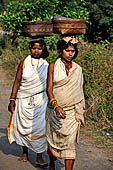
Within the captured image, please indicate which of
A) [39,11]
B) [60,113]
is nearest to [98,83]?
[60,113]

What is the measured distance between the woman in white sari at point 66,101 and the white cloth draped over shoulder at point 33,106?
0.77m

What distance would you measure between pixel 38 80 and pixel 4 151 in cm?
138

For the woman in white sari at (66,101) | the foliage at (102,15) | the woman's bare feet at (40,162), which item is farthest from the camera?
the foliage at (102,15)

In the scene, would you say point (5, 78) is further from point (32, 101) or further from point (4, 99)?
point (32, 101)

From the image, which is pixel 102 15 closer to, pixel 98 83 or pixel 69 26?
pixel 98 83

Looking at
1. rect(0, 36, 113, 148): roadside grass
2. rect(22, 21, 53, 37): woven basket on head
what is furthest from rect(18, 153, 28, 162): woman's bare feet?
rect(22, 21, 53, 37): woven basket on head

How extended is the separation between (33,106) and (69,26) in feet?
4.39

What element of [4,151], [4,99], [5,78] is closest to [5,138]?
[4,151]

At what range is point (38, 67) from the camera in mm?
5352

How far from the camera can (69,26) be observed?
4.56m

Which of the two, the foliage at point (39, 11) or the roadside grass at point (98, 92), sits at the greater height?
the foliage at point (39, 11)

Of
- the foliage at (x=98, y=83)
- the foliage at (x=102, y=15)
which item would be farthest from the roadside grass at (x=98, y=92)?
the foliage at (x=102, y=15)

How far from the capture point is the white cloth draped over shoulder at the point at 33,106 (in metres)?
5.31

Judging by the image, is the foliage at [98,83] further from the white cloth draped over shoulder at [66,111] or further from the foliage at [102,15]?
the foliage at [102,15]
